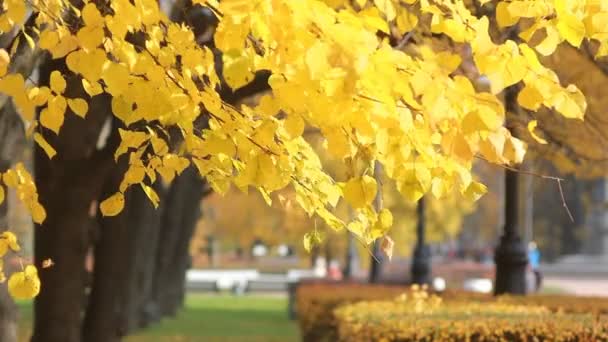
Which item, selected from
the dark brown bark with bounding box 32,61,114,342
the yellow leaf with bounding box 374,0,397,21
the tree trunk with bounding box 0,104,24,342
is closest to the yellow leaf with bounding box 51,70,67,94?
the yellow leaf with bounding box 374,0,397,21

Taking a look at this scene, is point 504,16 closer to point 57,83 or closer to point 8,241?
point 57,83

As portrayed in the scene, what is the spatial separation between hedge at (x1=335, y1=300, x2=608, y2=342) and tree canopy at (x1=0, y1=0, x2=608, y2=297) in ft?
15.8

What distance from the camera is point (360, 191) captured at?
202 inches

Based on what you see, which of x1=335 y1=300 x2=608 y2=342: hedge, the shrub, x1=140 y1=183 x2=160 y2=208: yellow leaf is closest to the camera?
x1=140 y1=183 x2=160 y2=208: yellow leaf

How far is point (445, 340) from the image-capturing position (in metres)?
10.8

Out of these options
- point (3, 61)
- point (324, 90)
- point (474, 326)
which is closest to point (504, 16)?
point (324, 90)

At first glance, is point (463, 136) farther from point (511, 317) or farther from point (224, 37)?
point (511, 317)

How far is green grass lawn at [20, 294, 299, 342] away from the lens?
2777 centimetres

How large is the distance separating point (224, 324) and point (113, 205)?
27556 millimetres

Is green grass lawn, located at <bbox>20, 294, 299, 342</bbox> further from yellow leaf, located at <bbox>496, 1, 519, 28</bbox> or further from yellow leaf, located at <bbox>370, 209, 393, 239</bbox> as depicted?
yellow leaf, located at <bbox>496, 1, 519, 28</bbox>

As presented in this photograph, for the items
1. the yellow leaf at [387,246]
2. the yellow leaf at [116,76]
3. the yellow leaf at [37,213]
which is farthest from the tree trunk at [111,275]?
the yellow leaf at [116,76]

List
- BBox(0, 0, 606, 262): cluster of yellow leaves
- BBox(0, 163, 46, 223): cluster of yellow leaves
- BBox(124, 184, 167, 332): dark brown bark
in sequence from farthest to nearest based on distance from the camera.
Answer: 1. BBox(124, 184, 167, 332): dark brown bark
2. BBox(0, 163, 46, 223): cluster of yellow leaves
3. BBox(0, 0, 606, 262): cluster of yellow leaves

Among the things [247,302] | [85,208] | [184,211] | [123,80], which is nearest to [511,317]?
[85,208]

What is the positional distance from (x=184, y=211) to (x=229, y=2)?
29802 millimetres
